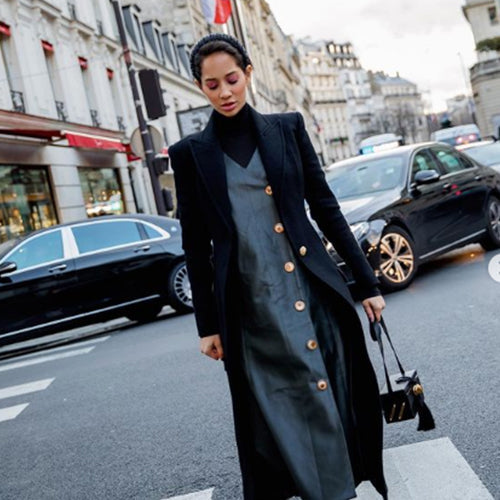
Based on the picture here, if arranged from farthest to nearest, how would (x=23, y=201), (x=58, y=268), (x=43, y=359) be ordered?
1. (x=23, y=201)
2. (x=58, y=268)
3. (x=43, y=359)

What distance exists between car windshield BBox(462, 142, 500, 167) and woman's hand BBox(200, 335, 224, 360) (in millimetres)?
11564

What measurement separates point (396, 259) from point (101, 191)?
16.5 metres

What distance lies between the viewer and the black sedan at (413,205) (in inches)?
306

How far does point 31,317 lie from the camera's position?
29.9 feet

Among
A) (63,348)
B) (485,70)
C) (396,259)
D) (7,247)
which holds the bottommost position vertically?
(63,348)

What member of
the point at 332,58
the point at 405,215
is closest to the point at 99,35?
the point at 405,215

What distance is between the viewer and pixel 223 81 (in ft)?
8.25

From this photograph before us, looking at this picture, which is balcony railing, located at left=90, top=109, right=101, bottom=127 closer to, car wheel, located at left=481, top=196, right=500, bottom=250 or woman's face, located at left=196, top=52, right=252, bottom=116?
car wheel, located at left=481, top=196, right=500, bottom=250

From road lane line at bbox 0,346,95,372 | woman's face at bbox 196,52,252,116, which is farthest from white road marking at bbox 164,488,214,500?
road lane line at bbox 0,346,95,372

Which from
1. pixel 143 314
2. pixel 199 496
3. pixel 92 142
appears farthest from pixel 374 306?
pixel 92 142

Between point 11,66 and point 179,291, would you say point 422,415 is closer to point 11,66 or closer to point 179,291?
point 179,291

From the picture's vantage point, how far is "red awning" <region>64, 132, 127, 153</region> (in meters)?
16.9

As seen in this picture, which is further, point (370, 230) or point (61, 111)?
point (61, 111)

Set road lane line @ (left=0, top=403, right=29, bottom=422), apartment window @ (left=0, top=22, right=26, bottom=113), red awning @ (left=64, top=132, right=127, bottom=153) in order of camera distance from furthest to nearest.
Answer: apartment window @ (left=0, top=22, right=26, bottom=113)
red awning @ (left=64, top=132, right=127, bottom=153)
road lane line @ (left=0, top=403, right=29, bottom=422)
